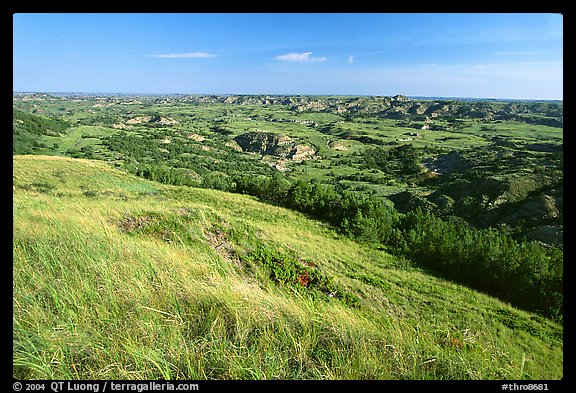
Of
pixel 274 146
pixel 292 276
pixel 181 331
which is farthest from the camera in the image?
pixel 274 146

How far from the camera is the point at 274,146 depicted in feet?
366

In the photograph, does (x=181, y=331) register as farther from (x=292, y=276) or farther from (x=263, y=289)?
(x=292, y=276)

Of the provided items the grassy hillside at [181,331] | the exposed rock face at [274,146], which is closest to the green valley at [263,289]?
the grassy hillside at [181,331]

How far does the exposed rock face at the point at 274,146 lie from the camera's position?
347 feet

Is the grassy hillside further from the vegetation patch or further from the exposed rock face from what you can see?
the exposed rock face

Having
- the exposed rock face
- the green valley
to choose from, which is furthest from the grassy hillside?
the exposed rock face

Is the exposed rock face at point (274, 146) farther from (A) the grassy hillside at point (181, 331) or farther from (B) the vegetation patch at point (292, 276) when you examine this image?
(A) the grassy hillside at point (181, 331)

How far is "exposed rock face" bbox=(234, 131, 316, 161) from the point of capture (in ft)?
347

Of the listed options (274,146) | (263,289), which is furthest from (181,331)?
(274,146)

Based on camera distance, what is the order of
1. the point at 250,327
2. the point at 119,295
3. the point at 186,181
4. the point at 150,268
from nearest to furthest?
the point at 250,327
the point at 119,295
the point at 150,268
the point at 186,181
